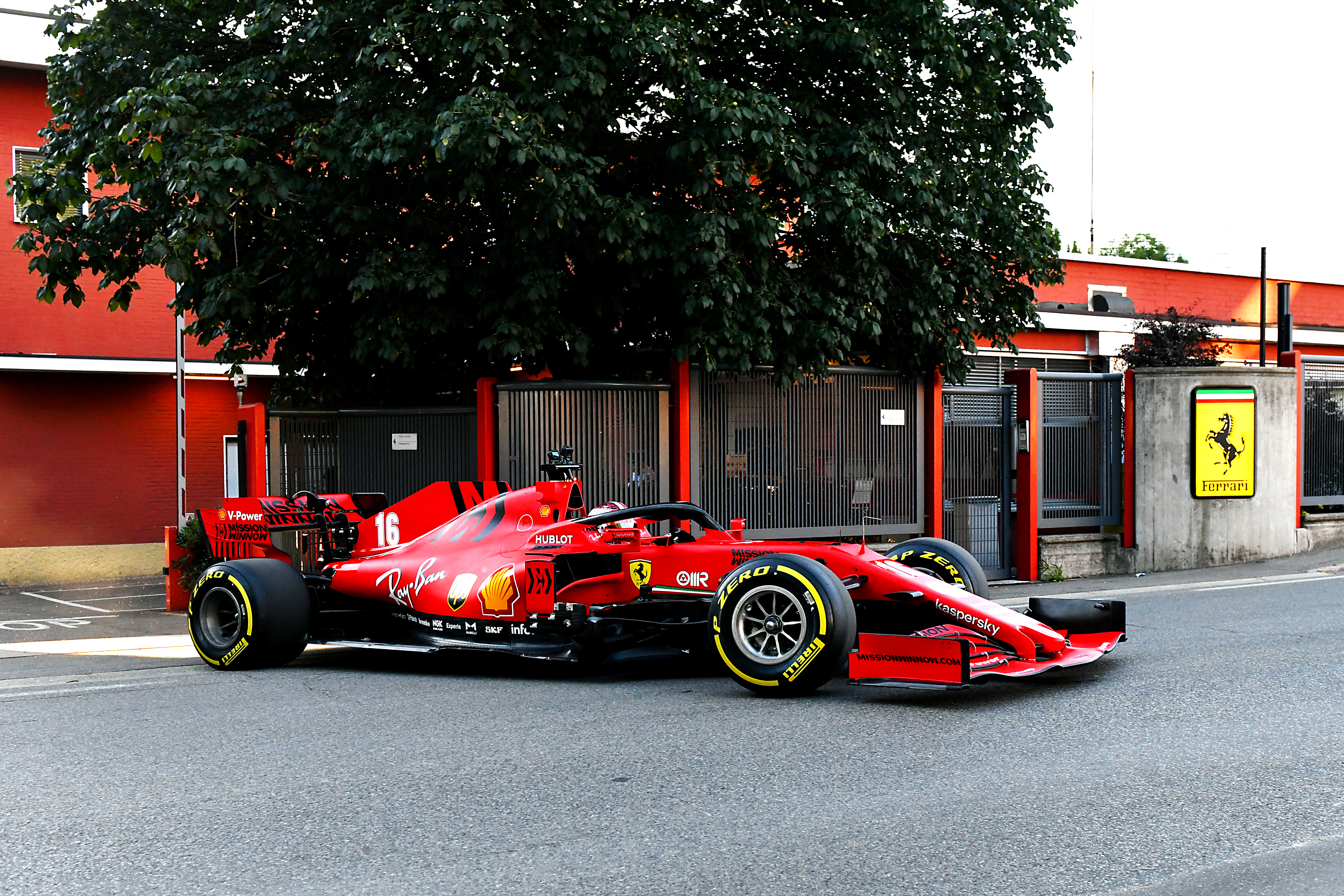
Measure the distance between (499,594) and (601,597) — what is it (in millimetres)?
643

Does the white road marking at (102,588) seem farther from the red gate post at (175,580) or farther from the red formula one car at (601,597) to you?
the red formula one car at (601,597)

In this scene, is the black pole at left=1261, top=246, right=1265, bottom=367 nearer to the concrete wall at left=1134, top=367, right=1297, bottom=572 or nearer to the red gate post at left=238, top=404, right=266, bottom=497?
the concrete wall at left=1134, top=367, right=1297, bottom=572

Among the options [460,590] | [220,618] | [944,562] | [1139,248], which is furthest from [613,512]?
[1139,248]

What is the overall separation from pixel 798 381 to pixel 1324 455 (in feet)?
26.6

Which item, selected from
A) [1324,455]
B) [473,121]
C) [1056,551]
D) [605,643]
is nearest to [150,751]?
[605,643]

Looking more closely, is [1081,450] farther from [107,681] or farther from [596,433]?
[107,681]

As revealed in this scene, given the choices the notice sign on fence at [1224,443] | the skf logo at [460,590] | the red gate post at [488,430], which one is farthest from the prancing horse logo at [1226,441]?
the skf logo at [460,590]

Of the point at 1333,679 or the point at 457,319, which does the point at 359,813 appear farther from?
the point at 457,319

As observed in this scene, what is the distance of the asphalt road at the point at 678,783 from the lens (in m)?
4.31

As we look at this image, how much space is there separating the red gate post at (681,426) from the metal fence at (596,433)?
73 mm

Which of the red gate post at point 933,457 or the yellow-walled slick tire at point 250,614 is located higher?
the red gate post at point 933,457

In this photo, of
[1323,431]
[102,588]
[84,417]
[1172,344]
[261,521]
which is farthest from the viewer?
[1172,344]

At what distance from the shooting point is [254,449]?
534 inches

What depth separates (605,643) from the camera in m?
7.91
